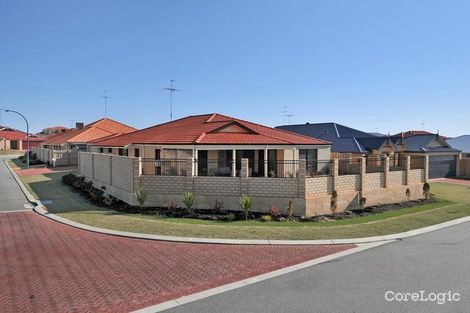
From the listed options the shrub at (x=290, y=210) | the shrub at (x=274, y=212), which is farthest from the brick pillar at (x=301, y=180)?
the shrub at (x=274, y=212)

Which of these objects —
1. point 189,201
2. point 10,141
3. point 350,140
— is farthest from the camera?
point 10,141

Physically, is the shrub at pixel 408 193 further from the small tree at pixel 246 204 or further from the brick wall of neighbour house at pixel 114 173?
the brick wall of neighbour house at pixel 114 173

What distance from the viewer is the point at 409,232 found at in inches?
522

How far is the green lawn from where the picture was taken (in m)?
12.6

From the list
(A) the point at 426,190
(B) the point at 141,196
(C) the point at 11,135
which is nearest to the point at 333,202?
(A) the point at 426,190

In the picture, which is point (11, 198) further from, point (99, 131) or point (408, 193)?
point (99, 131)

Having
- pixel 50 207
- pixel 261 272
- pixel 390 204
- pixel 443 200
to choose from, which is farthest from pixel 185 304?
pixel 443 200

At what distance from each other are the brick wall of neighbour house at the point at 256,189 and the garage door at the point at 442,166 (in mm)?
20622

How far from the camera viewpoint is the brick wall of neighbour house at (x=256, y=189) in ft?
53.3

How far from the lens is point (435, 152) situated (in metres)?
36.7

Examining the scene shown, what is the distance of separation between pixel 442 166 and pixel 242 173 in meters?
29.9

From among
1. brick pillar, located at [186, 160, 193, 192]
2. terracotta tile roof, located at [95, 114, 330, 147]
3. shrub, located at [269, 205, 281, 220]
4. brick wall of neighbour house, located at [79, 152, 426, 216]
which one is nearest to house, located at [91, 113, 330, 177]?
terracotta tile roof, located at [95, 114, 330, 147]

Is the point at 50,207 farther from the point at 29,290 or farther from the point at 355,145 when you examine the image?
the point at 355,145

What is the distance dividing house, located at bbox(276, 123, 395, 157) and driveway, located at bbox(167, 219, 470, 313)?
21674 millimetres
